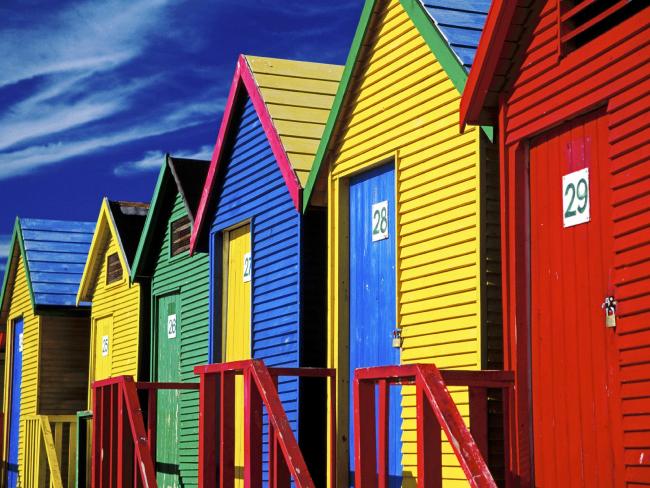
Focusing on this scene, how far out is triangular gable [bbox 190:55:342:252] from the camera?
12.6 m

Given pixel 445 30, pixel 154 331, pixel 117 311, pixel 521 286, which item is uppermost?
pixel 445 30

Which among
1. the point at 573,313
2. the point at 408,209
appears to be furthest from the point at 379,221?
the point at 573,313

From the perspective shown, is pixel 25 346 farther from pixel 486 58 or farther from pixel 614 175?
pixel 614 175

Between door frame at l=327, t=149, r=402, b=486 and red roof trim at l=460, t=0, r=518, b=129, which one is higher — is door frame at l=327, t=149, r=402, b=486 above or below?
below

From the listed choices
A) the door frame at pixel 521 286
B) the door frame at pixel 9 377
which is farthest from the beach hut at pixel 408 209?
the door frame at pixel 9 377

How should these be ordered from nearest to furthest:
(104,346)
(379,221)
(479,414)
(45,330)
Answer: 1. (479,414)
2. (379,221)
3. (104,346)
4. (45,330)

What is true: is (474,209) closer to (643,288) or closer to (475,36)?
(475,36)

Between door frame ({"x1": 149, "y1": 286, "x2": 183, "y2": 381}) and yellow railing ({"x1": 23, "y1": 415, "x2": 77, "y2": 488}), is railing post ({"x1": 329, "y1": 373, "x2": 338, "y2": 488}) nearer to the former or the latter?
door frame ({"x1": 149, "y1": 286, "x2": 183, "y2": 381})

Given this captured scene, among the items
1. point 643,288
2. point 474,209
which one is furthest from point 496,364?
point 643,288

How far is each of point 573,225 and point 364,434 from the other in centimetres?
205

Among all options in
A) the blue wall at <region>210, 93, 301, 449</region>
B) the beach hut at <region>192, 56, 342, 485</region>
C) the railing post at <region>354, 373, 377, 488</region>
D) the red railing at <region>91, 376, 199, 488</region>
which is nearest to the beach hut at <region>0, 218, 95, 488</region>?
the beach hut at <region>192, 56, 342, 485</region>

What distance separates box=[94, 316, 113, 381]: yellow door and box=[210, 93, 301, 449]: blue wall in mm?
5896

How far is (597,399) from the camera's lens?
7.73 m

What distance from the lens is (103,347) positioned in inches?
810
